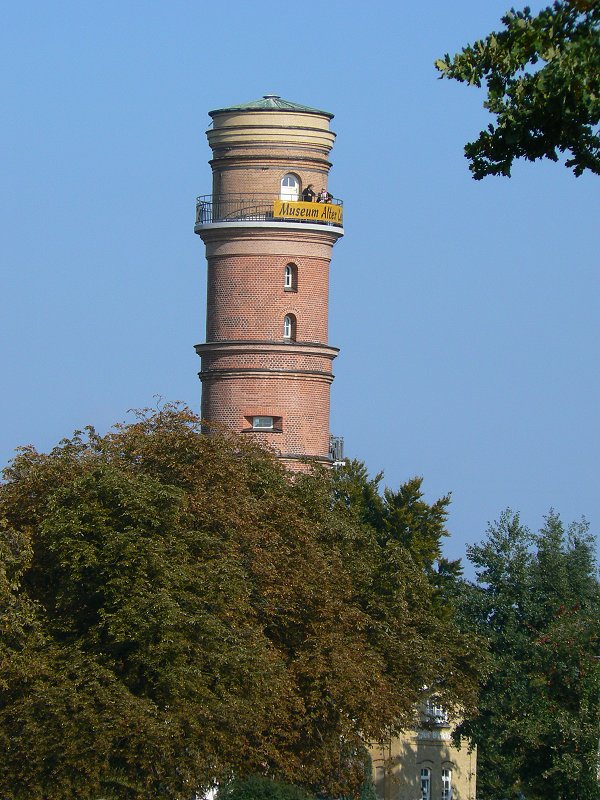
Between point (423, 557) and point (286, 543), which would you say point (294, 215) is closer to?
point (423, 557)

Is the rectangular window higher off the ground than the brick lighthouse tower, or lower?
lower

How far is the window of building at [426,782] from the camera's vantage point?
76.3 meters

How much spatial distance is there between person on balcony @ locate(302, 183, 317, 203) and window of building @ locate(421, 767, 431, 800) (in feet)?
72.8

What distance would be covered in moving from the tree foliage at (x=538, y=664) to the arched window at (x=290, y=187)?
21.0 metres

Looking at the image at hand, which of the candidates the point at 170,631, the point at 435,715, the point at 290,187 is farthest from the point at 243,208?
the point at 170,631

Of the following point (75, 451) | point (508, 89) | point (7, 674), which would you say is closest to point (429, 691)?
point (75, 451)

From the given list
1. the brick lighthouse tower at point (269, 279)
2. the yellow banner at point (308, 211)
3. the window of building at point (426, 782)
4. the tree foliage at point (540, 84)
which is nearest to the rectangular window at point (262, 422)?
the brick lighthouse tower at point (269, 279)

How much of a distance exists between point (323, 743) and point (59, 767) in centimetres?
800

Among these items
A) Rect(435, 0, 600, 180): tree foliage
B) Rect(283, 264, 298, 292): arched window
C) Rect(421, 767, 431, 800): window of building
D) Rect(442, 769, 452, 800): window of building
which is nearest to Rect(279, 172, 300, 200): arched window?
Rect(283, 264, 298, 292): arched window

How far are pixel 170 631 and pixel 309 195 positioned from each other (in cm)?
4126

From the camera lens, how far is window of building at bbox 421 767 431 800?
76312 mm

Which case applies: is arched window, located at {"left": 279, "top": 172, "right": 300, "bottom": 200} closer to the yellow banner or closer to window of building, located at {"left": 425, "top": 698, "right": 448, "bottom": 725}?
the yellow banner

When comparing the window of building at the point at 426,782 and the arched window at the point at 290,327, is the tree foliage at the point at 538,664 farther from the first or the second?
the arched window at the point at 290,327

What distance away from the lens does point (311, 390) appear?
83438 mm
